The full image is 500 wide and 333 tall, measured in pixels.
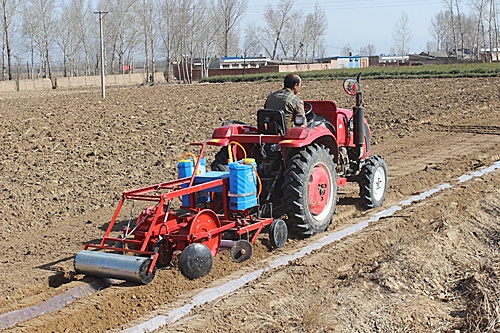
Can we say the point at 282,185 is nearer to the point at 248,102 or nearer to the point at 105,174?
the point at 105,174

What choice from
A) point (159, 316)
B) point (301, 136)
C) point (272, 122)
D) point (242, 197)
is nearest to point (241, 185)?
point (242, 197)

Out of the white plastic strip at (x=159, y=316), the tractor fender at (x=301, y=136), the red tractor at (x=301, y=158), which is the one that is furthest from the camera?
the red tractor at (x=301, y=158)

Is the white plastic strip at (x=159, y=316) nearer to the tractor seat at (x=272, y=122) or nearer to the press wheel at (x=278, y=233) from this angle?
the press wheel at (x=278, y=233)

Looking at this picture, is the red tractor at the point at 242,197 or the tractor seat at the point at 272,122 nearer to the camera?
the red tractor at the point at 242,197

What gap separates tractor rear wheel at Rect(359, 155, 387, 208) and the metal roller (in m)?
3.82

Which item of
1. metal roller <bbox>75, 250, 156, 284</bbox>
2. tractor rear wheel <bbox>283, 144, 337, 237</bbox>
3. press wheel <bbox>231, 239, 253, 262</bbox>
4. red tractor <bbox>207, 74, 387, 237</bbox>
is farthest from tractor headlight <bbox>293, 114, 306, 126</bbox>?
metal roller <bbox>75, 250, 156, 284</bbox>

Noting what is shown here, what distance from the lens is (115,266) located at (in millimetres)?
5715

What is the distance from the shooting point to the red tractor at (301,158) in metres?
7.23

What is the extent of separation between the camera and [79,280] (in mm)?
6043

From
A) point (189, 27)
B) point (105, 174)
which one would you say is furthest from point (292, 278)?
point (189, 27)

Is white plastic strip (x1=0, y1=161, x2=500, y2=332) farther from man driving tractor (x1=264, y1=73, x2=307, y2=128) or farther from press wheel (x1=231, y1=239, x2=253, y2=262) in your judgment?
man driving tractor (x1=264, y1=73, x2=307, y2=128)

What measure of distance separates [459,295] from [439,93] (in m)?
21.4

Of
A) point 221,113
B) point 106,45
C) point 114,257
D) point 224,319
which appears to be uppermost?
point 106,45

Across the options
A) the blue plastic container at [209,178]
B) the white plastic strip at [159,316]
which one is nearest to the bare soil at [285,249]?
the white plastic strip at [159,316]
